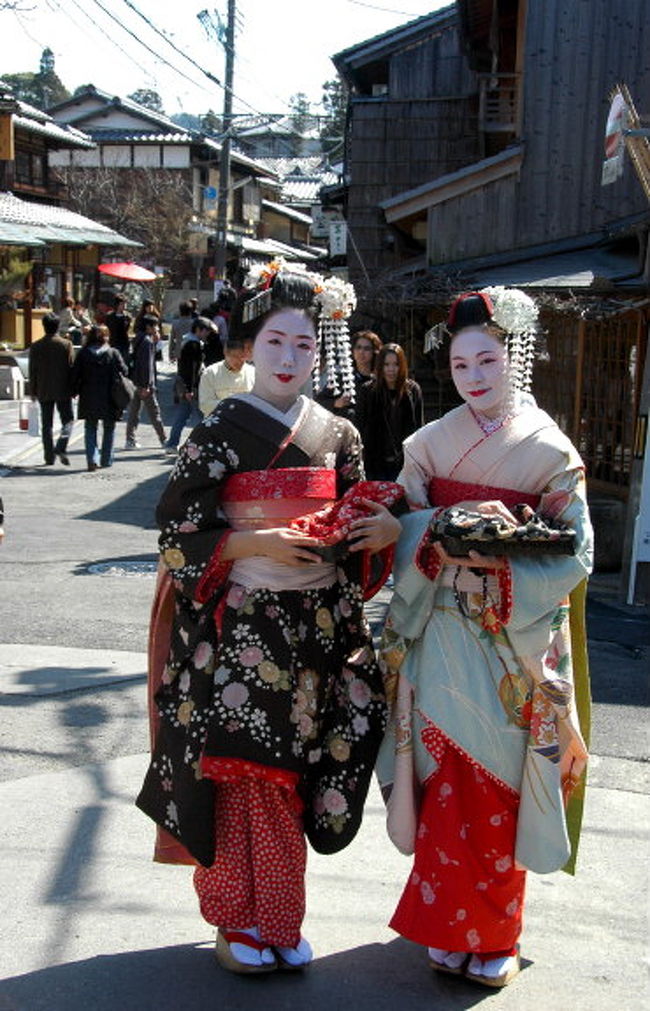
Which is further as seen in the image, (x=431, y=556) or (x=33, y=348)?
(x=33, y=348)

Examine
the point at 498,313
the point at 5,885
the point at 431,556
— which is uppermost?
the point at 498,313

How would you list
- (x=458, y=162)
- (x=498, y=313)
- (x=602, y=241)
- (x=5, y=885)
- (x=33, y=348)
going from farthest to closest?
1. (x=458, y=162)
2. (x=33, y=348)
3. (x=602, y=241)
4. (x=5, y=885)
5. (x=498, y=313)

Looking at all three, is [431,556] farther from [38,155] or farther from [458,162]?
[38,155]

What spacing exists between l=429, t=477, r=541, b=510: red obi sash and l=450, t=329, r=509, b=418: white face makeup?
0.67 feet

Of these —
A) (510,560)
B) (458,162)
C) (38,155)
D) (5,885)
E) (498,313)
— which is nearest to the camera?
(510,560)

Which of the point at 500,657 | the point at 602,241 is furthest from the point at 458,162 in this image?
the point at 500,657

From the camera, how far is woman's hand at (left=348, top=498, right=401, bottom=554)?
3.11m

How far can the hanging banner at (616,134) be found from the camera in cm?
667

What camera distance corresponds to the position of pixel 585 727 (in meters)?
3.27

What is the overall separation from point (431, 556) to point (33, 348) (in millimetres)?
11080

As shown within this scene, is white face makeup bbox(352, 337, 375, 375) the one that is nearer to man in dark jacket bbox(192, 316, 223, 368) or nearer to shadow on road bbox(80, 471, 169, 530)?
shadow on road bbox(80, 471, 169, 530)

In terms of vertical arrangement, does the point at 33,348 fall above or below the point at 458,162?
below

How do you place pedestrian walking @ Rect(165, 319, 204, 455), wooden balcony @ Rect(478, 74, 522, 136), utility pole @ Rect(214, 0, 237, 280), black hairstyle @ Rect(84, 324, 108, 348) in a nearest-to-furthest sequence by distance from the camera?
black hairstyle @ Rect(84, 324, 108, 348) < pedestrian walking @ Rect(165, 319, 204, 455) < wooden balcony @ Rect(478, 74, 522, 136) < utility pole @ Rect(214, 0, 237, 280)

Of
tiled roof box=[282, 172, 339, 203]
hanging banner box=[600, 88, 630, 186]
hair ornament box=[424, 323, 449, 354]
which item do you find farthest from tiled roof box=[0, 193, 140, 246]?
tiled roof box=[282, 172, 339, 203]
